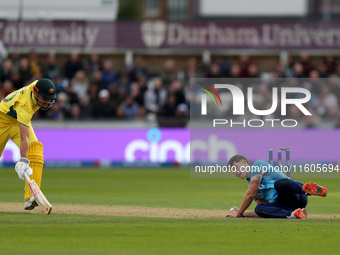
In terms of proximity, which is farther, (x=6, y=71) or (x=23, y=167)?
(x=6, y=71)

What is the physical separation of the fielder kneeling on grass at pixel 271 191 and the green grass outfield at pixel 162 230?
350 mm

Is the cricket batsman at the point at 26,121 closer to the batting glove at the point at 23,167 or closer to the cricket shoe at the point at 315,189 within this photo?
the batting glove at the point at 23,167

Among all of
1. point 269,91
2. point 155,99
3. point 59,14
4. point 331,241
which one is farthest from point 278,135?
point 331,241

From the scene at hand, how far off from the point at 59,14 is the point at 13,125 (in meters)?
22.3

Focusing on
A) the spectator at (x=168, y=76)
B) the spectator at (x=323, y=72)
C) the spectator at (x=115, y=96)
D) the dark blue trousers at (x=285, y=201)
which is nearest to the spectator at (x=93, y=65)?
the spectator at (x=115, y=96)

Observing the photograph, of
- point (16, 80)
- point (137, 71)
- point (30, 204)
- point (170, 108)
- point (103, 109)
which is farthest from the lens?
point (137, 71)

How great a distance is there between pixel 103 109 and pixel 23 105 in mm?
15886

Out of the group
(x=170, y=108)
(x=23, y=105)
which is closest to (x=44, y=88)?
(x=23, y=105)

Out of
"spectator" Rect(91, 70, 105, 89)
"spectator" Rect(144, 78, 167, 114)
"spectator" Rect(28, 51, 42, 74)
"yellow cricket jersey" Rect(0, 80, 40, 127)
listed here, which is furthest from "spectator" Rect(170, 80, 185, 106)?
"yellow cricket jersey" Rect(0, 80, 40, 127)

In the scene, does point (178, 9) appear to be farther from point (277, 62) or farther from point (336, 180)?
point (336, 180)

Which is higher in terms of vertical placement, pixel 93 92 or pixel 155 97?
pixel 93 92

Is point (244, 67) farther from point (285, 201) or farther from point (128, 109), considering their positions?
point (285, 201)

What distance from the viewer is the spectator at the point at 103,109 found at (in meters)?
30.6

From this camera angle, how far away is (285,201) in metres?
14.2
